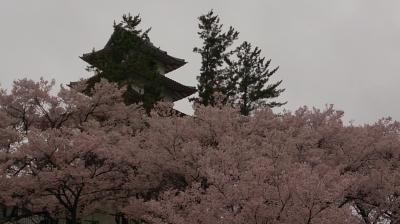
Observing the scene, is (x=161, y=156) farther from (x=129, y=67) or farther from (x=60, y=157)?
(x=129, y=67)

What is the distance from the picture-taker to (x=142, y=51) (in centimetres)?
2698

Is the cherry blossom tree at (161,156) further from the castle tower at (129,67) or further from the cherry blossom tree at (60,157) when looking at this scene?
the castle tower at (129,67)

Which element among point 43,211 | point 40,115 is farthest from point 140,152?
point 40,115

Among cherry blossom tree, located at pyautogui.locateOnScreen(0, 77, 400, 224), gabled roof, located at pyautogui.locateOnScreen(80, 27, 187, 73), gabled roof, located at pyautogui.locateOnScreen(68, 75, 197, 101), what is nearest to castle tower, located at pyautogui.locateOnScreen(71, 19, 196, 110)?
gabled roof, located at pyautogui.locateOnScreen(80, 27, 187, 73)

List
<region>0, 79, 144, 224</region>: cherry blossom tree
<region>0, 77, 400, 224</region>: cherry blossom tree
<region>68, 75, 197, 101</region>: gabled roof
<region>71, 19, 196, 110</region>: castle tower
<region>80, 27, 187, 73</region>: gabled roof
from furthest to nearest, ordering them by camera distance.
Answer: <region>68, 75, 197, 101</region>: gabled roof → <region>80, 27, 187, 73</region>: gabled roof → <region>71, 19, 196, 110</region>: castle tower → <region>0, 79, 144, 224</region>: cherry blossom tree → <region>0, 77, 400, 224</region>: cherry blossom tree

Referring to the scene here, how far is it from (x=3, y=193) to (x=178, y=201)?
248 inches

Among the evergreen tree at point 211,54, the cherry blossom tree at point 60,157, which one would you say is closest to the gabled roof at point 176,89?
the evergreen tree at point 211,54

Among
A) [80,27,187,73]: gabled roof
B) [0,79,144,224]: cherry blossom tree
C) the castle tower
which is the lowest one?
[0,79,144,224]: cherry blossom tree

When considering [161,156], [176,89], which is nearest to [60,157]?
[161,156]

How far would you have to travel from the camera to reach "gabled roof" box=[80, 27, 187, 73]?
26.1 meters

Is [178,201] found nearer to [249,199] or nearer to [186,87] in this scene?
[249,199]

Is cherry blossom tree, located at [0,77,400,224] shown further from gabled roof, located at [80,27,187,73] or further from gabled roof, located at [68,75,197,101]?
gabled roof, located at [68,75,197,101]

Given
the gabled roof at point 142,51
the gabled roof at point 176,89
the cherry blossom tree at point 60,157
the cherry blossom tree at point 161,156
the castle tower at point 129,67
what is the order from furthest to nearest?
the gabled roof at point 176,89
the gabled roof at point 142,51
the castle tower at point 129,67
the cherry blossom tree at point 60,157
the cherry blossom tree at point 161,156

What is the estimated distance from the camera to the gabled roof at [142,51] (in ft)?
85.6
